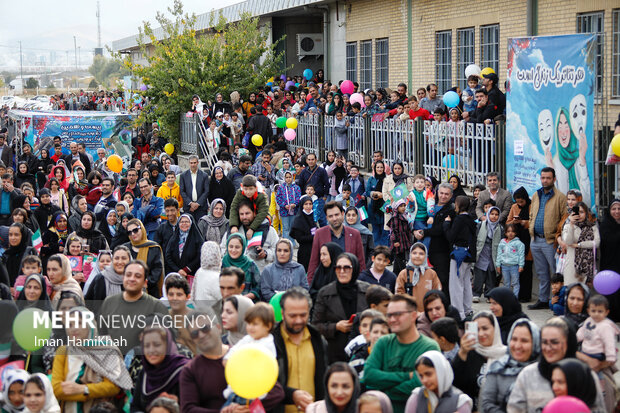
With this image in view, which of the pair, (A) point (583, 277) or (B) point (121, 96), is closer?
(A) point (583, 277)

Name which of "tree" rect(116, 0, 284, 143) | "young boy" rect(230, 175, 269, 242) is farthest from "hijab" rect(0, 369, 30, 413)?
"tree" rect(116, 0, 284, 143)

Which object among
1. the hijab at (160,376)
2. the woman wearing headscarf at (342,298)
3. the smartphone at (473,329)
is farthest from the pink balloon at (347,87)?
the hijab at (160,376)

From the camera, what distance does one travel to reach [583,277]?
449 inches

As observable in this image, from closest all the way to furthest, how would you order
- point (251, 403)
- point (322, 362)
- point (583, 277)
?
point (251, 403), point (322, 362), point (583, 277)

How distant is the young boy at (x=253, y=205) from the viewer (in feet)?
37.3

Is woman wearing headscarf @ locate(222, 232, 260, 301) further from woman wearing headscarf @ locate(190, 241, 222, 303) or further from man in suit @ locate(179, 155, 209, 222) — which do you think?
man in suit @ locate(179, 155, 209, 222)

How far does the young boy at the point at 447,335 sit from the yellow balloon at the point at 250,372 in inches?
80.2

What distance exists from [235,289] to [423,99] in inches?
409

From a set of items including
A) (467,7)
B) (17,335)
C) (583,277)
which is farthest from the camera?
(467,7)

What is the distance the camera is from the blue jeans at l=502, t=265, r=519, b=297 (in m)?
12.4

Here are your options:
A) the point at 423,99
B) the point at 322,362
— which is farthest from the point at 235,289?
the point at 423,99

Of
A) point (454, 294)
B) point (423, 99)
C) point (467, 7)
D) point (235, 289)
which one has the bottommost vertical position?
point (454, 294)

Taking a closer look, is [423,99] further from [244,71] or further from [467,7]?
[244,71]

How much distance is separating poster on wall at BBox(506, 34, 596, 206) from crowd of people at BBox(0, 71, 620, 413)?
345 millimetres
